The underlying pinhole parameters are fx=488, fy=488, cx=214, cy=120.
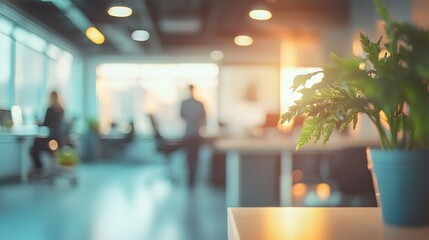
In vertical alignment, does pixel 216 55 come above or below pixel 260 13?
above

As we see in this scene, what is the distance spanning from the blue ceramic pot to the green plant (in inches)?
2.6

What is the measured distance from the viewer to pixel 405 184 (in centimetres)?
138

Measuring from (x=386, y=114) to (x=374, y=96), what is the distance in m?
0.26

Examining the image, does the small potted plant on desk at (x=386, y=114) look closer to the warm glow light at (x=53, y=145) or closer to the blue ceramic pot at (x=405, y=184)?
the blue ceramic pot at (x=405, y=184)

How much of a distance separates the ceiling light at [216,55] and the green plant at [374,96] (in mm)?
11658

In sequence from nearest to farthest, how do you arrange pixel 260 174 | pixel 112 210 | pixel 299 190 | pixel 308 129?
pixel 308 129 → pixel 260 174 → pixel 112 210 → pixel 299 190

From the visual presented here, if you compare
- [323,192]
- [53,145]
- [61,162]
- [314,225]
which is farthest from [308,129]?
[61,162]

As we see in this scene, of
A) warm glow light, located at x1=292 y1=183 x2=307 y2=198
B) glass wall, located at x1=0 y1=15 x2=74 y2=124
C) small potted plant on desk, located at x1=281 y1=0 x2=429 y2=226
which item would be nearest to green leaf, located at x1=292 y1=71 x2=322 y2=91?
small potted plant on desk, located at x1=281 y1=0 x2=429 y2=226

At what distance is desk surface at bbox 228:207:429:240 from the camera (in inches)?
51.8

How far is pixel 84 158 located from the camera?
12859 millimetres

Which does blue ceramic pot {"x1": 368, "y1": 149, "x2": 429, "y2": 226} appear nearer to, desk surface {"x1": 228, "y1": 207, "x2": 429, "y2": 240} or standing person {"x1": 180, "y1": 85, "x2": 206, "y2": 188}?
desk surface {"x1": 228, "y1": 207, "x2": 429, "y2": 240}

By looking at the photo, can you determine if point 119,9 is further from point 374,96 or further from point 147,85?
point 147,85

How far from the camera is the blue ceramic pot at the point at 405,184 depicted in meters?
1.38

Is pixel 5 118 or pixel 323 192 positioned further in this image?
pixel 323 192
